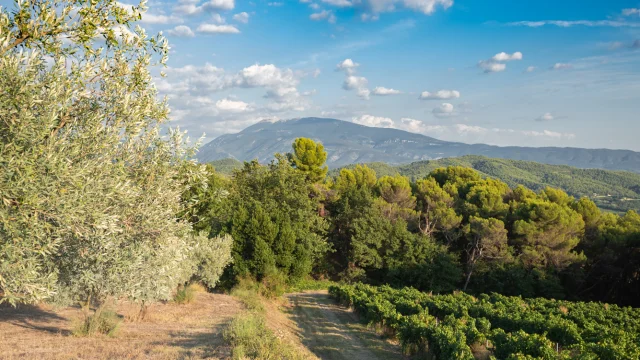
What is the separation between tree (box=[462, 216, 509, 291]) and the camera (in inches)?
1832

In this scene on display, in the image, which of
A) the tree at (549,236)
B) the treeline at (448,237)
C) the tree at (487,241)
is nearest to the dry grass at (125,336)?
the treeline at (448,237)

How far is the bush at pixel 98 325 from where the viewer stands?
14602mm

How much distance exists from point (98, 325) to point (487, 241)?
142ft

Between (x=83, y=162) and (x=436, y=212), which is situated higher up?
(x=83, y=162)

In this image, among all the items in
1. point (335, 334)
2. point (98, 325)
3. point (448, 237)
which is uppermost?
point (98, 325)

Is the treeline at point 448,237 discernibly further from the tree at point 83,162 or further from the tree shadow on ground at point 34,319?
the tree at point 83,162

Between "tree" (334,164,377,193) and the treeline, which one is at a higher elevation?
"tree" (334,164,377,193)

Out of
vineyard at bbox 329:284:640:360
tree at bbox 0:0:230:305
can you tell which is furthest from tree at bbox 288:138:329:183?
tree at bbox 0:0:230:305

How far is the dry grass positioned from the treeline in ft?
50.3

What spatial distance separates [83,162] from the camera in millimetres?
7699

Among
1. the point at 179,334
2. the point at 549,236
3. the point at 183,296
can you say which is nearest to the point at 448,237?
the point at 549,236

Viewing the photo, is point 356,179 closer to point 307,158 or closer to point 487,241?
point 307,158

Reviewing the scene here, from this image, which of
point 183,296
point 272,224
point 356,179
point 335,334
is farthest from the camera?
point 356,179

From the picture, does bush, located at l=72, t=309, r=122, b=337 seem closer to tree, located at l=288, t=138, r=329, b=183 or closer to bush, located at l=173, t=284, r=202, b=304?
bush, located at l=173, t=284, r=202, b=304
